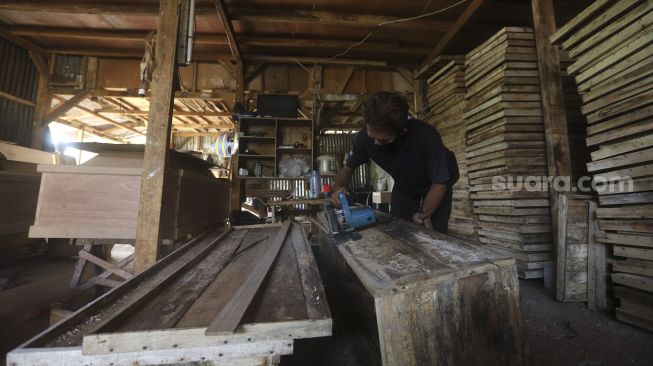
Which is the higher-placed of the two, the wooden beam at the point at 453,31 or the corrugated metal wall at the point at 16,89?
the wooden beam at the point at 453,31

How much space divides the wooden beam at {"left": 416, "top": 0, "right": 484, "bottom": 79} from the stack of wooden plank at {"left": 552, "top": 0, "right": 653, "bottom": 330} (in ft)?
8.07

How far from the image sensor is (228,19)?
5.00m

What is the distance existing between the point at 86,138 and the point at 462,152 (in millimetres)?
14870

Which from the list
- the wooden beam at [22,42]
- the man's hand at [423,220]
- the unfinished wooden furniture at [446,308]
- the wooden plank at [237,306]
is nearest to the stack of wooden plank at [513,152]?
the man's hand at [423,220]

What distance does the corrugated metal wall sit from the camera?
5.86 metres

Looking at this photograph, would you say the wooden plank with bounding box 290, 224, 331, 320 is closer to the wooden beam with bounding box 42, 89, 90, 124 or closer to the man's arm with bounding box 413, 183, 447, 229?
the man's arm with bounding box 413, 183, 447, 229

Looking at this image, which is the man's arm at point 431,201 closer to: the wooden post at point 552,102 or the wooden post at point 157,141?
the wooden post at point 552,102

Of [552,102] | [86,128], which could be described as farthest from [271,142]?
[86,128]

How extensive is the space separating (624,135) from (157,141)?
415 cm

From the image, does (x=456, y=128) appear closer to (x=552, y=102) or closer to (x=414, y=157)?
(x=552, y=102)

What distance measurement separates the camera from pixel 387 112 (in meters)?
2.20

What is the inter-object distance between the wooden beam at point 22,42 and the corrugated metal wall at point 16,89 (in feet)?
0.56

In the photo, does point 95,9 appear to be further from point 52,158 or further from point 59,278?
point 59,278

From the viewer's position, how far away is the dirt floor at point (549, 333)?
2.08 meters
